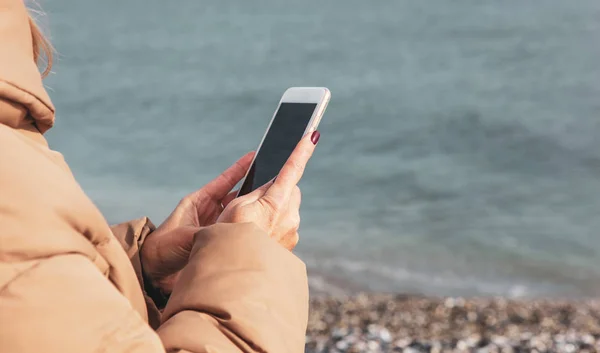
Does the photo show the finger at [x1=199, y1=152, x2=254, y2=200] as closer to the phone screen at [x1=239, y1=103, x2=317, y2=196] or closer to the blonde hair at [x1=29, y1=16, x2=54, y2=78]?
the phone screen at [x1=239, y1=103, x2=317, y2=196]

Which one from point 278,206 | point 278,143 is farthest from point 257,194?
point 278,143

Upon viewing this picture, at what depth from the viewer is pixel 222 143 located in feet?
42.7

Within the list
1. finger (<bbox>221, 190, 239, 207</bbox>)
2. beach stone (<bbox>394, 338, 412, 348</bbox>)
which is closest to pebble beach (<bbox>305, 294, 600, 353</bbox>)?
beach stone (<bbox>394, 338, 412, 348</bbox>)

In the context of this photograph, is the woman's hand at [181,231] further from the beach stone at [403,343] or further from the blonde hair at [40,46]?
the beach stone at [403,343]

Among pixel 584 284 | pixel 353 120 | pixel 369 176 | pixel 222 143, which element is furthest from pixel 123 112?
pixel 584 284

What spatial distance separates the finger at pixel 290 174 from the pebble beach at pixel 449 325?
3679 mm

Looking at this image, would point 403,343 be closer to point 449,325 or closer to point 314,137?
point 449,325

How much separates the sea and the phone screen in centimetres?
67

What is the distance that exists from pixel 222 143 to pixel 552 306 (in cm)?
720

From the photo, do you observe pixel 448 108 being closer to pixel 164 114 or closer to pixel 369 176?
pixel 369 176

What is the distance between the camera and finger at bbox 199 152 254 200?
2.38 m

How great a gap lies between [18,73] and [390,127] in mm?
12361

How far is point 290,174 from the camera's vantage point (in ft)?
6.50

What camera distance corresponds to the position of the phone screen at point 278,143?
2.24 metres
